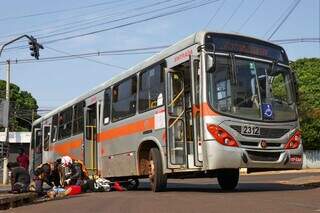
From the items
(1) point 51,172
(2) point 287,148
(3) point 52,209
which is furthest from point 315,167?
(3) point 52,209

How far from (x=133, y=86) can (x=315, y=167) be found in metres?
28.5

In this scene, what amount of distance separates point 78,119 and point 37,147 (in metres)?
7.53

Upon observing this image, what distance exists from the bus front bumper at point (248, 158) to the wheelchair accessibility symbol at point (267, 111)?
0.75 meters

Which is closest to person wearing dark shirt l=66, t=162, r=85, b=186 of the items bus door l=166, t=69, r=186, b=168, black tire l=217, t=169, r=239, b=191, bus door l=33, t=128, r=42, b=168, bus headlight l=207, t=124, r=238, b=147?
black tire l=217, t=169, r=239, b=191

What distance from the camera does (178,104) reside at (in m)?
13.5

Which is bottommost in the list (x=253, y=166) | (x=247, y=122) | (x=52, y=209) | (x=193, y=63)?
(x=52, y=209)

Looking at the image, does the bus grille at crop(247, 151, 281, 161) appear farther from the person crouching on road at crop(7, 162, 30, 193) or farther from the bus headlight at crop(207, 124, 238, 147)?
the person crouching on road at crop(7, 162, 30, 193)

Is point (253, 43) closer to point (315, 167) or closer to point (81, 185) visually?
point (81, 185)

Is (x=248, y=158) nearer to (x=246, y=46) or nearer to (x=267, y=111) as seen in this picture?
(x=267, y=111)

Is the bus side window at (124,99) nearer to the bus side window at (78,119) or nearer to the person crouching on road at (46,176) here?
the person crouching on road at (46,176)

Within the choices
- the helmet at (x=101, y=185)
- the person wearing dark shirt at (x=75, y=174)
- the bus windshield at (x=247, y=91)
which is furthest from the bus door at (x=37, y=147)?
the bus windshield at (x=247, y=91)

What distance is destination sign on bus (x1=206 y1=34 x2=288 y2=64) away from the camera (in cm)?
1267

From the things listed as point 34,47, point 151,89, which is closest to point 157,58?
point 151,89

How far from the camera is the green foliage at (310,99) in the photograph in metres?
38.4
